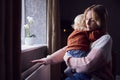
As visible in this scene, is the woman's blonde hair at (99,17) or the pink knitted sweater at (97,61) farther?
the woman's blonde hair at (99,17)

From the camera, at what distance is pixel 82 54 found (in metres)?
1.41

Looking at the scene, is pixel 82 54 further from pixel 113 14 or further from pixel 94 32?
pixel 113 14

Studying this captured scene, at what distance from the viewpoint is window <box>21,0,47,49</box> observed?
2.91 metres

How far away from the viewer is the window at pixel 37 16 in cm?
291

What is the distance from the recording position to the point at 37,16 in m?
2.95

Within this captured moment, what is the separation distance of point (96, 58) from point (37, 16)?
1.74 m

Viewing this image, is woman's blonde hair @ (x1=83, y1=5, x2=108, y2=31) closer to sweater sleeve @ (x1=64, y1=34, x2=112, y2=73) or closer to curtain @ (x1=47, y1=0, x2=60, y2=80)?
sweater sleeve @ (x1=64, y1=34, x2=112, y2=73)

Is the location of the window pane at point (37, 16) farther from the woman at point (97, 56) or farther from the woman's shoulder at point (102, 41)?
the woman's shoulder at point (102, 41)
